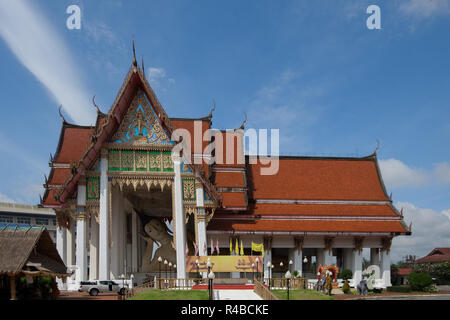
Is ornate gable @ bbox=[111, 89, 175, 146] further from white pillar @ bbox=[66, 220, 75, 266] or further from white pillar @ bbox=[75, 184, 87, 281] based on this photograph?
white pillar @ bbox=[66, 220, 75, 266]

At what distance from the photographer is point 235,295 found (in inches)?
773

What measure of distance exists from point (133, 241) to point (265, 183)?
11019mm

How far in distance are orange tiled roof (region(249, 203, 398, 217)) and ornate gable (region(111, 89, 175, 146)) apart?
31.5ft

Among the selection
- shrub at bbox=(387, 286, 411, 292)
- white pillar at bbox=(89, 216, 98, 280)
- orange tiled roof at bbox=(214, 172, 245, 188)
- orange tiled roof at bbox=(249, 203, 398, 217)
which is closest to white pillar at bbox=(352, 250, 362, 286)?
shrub at bbox=(387, 286, 411, 292)

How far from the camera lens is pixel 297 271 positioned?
28156 mm

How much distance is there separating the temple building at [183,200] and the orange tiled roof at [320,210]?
80mm

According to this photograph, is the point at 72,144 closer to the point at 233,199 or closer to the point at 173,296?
the point at 233,199

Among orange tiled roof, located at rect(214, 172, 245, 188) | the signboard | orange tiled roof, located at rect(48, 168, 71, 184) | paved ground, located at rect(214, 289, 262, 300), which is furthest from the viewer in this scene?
orange tiled roof, located at rect(214, 172, 245, 188)

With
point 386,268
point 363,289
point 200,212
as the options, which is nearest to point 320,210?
point 386,268

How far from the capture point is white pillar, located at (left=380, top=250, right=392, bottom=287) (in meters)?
29.7

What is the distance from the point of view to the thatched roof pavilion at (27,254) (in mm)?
15422

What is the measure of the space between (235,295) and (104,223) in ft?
28.0
